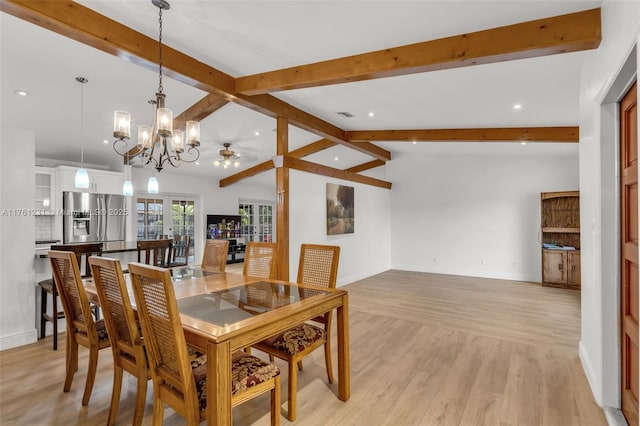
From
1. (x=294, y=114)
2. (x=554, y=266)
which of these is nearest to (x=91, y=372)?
(x=294, y=114)

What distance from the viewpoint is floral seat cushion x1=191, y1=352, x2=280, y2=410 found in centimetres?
165

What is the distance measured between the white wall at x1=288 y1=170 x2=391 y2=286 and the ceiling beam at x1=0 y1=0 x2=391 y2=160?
1.70 m

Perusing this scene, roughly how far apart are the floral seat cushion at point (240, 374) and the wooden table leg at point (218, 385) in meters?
0.12

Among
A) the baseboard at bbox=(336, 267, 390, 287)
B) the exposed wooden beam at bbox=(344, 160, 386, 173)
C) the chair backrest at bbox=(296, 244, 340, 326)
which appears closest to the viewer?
the chair backrest at bbox=(296, 244, 340, 326)

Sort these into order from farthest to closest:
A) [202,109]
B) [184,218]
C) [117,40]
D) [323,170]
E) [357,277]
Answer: [184,218] → [357,277] → [323,170] → [202,109] → [117,40]

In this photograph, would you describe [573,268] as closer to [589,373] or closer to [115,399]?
[589,373]

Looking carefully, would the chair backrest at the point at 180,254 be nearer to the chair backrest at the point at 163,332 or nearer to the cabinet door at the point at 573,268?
the chair backrest at the point at 163,332

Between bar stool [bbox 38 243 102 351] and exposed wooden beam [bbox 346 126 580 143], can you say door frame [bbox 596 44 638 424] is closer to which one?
exposed wooden beam [bbox 346 126 580 143]

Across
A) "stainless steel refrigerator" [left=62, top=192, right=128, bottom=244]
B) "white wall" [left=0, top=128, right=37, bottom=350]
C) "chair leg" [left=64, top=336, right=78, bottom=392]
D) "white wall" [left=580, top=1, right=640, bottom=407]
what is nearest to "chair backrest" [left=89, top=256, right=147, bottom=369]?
"chair leg" [left=64, top=336, right=78, bottom=392]

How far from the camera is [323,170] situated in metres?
5.72

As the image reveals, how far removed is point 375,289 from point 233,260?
483cm

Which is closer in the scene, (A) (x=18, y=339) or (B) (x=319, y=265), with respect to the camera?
(B) (x=319, y=265)

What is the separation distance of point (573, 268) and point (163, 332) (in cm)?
686

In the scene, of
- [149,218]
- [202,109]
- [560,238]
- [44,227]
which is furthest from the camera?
[149,218]
